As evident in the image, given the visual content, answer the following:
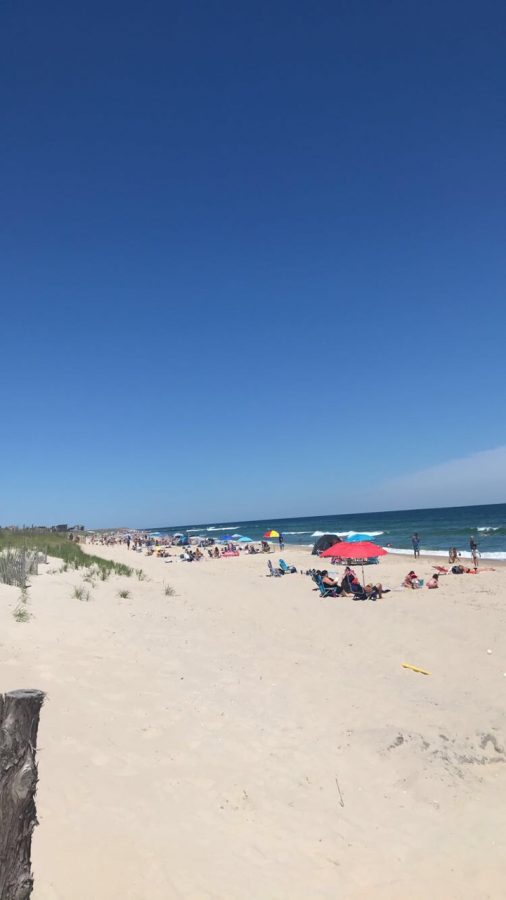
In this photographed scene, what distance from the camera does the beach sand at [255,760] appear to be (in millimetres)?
3707

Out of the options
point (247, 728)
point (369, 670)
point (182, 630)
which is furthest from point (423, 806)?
point (182, 630)

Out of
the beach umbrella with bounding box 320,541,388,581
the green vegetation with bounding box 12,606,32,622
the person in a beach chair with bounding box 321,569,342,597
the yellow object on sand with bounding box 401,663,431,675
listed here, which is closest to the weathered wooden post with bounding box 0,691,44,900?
the green vegetation with bounding box 12,606,32,622

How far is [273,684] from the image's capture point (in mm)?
7453

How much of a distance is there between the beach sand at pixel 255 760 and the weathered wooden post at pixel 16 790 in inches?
38.8

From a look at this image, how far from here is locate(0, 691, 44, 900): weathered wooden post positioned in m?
A: 2.38

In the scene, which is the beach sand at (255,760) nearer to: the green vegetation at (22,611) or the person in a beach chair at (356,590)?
the green vegetation at (22,611)

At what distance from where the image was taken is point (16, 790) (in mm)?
2396

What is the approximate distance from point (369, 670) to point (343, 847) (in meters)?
4.46

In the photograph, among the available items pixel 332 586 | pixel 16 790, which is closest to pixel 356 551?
pixel 332 586

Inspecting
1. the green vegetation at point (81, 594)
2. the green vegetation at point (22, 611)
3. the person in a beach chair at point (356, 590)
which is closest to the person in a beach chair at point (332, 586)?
the person in a beach chair at point (356, 590)

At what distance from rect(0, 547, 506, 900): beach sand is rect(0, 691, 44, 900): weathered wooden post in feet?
3.23

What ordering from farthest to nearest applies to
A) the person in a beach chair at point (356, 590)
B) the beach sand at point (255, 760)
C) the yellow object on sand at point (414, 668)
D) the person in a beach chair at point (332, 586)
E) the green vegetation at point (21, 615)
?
the person in a beach chair at point (332, 586) → the person in a beach chair at point (356, 590) → the yellow object on sand at point (414, 668) → the green vegetation at point (21, 615) → the beach sand at point (255, 760)

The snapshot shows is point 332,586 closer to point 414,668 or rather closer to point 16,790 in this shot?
point 414,668

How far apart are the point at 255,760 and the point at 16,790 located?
343 cm
